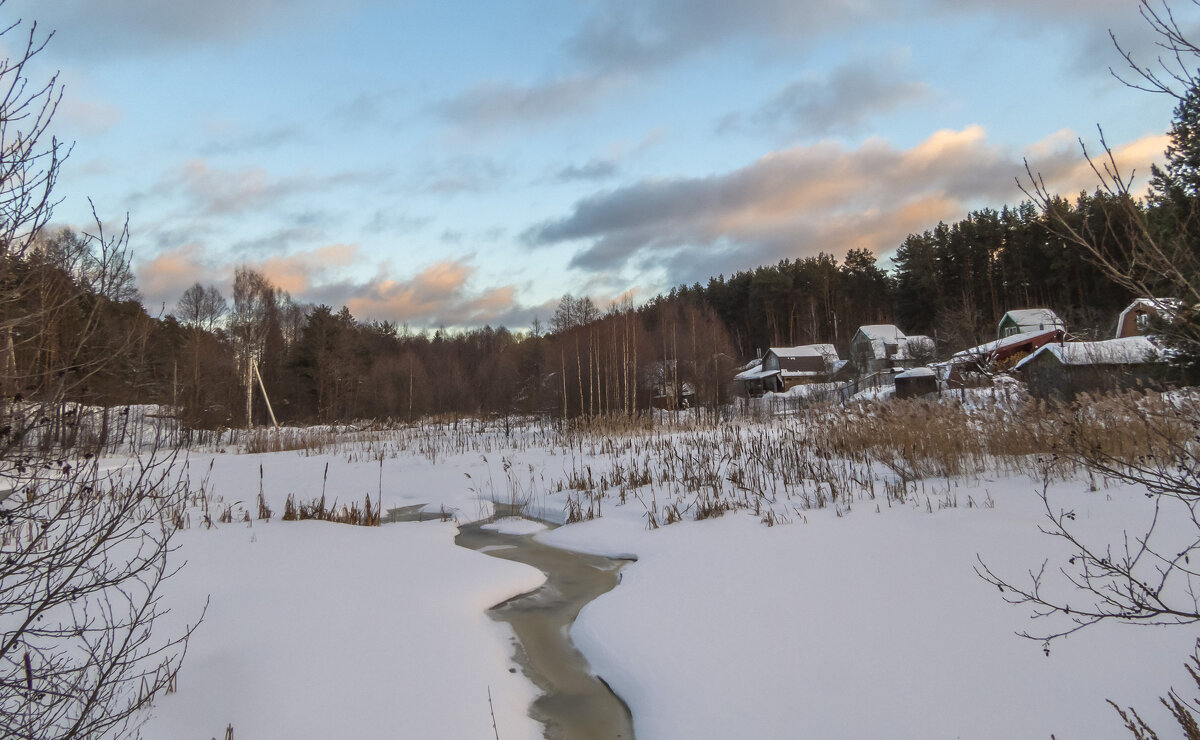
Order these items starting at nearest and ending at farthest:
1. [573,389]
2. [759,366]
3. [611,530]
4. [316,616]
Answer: [316,616] → [611,530] → [573,389] → [759,366]

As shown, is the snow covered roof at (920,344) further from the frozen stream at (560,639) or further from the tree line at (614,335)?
the frozen stream at (560,639)

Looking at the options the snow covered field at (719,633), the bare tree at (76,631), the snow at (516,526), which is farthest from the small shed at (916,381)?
the bare tree at (76,631)

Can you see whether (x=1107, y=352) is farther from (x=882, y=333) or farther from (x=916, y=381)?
(x=882, y=333)

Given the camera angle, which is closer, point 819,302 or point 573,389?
point 573,389

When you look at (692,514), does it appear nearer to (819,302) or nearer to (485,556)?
(485,556)

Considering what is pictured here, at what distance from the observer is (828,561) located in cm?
446

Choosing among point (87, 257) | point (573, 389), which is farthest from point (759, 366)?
point (87, 257)

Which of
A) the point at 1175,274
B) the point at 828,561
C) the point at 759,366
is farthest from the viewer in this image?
the point at 759,366

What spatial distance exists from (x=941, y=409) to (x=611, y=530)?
4.39 meters

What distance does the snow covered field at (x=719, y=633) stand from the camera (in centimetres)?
267

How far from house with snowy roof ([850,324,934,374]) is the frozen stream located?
28.4 meters

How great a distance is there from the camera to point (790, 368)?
141 feet

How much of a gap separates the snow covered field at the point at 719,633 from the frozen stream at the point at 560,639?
11 centimetres

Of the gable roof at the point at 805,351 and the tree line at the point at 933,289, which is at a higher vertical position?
the tree line at the point at 933,289
